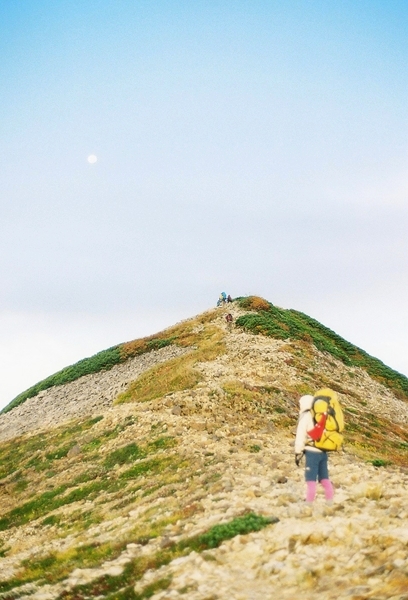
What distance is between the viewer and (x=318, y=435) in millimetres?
12516

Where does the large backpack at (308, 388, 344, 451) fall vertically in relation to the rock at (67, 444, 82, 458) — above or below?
above

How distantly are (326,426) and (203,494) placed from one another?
17.0 feet

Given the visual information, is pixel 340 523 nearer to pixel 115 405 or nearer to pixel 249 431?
pixel 249 431

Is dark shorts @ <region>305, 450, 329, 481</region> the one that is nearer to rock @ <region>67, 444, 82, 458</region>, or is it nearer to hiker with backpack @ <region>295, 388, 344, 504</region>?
hiker with backpack @ <region>295, 388, 344, 504</region>

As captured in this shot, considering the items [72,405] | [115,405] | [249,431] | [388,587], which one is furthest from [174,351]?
[388,587]

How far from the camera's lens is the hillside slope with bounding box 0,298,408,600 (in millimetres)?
10062

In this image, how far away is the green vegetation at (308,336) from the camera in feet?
167

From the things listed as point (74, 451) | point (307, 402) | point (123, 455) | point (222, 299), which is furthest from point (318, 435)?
point (222, 299)

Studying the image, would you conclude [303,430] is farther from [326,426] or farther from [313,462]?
[313,462]

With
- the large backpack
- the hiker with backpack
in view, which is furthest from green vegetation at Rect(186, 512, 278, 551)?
the large backpack

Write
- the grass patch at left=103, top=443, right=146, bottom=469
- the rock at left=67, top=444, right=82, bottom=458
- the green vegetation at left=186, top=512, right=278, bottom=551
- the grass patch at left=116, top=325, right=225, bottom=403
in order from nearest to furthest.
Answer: the green vegetation at left=186, top=512, right=278, bottom=551 → the grass patch at left=103, top=443, right=146, bottom=469 → the rock at left=67, top=444, right=82, bottom=458 → the grass patch at left=116, top=325, right=225, bottom=403

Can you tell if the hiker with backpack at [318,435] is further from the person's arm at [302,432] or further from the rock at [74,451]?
the rock at [74,451]

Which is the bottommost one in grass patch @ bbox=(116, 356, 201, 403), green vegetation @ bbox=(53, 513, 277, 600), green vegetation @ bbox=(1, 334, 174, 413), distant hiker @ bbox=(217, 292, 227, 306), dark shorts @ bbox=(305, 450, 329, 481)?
green vegetation @ bbox=(53, 513, 277, 600)

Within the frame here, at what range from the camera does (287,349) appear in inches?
1737
